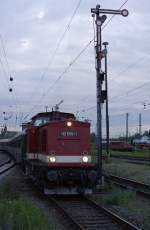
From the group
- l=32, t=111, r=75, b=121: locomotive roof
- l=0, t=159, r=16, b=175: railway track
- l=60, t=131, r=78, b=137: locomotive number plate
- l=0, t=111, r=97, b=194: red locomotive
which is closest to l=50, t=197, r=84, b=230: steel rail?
l=0, t=111, r=97, b=194: red locomotive

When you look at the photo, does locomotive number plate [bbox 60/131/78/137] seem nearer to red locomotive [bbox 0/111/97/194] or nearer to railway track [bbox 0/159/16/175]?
red locomotive [bbox 0/111/97/194]

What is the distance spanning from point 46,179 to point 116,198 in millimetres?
2640

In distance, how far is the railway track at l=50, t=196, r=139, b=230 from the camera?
508 inches

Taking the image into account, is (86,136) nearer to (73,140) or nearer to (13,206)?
(73,140)

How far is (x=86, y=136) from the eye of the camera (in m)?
20.0

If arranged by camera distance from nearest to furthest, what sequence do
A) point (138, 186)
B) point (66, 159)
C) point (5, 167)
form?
point (66, 159), point (138, 186), point (5, 167)

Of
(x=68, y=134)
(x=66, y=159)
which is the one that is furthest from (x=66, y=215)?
(x=68, y=134)

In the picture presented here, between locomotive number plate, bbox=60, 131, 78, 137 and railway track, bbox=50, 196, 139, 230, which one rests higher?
locomotive number plate, bbox=60, 131, 78, 137

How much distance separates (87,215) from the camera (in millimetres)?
15008

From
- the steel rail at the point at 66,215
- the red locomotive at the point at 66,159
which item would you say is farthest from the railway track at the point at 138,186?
the steel rail at the point at 66,215

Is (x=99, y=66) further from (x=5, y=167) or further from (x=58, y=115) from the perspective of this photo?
(x=5, y=167)

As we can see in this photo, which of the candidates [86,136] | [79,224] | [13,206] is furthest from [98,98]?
[13,206]

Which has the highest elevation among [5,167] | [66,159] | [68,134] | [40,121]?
[40,121]

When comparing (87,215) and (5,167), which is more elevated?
(5,167)
